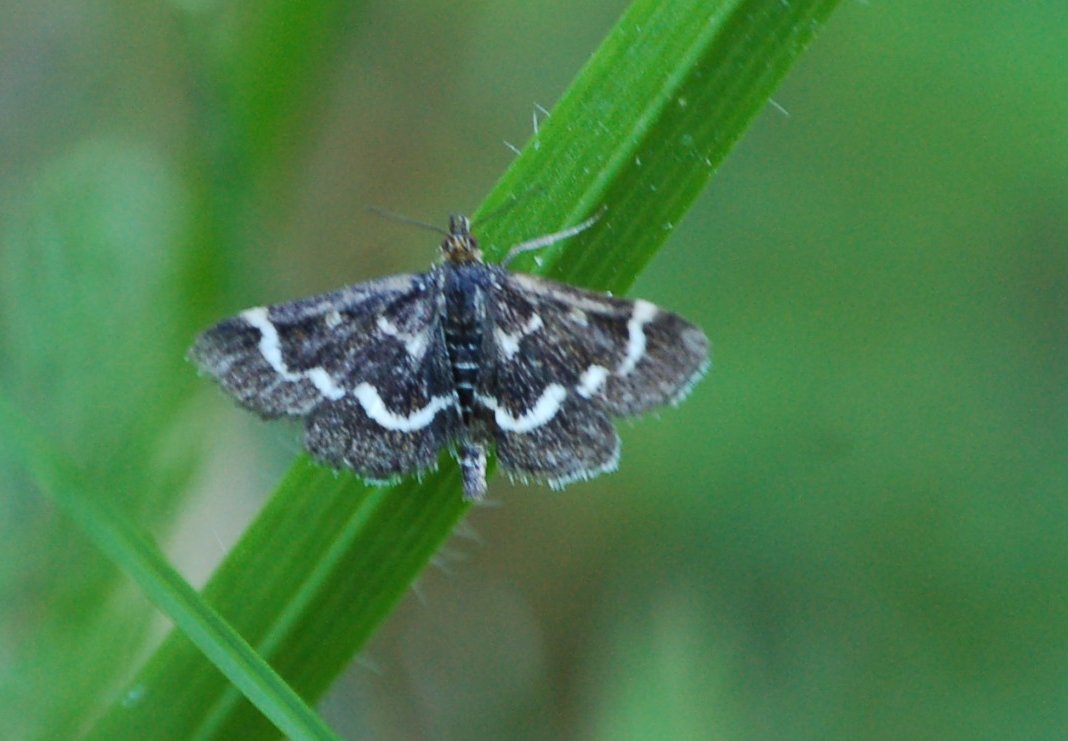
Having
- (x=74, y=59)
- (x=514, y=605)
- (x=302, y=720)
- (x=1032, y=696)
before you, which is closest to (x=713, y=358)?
(x=514, y=605)

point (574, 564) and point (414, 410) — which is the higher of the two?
point (414, 410)

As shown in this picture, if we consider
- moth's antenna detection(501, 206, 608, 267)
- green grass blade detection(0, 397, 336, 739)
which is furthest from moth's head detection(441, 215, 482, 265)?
green grass blade detection(0, 397, 336, 739)

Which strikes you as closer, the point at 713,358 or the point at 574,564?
the point at 713,358

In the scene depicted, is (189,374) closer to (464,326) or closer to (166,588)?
(464,326)

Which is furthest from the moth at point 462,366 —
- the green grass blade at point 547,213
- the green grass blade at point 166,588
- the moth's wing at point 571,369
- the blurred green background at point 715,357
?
the blurred green background at point 715,357

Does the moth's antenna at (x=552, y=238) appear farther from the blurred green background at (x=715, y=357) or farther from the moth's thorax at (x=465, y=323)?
the blurred green background at (x=715, y=357)

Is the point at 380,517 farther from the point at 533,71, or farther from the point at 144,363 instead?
the point at 533,71
